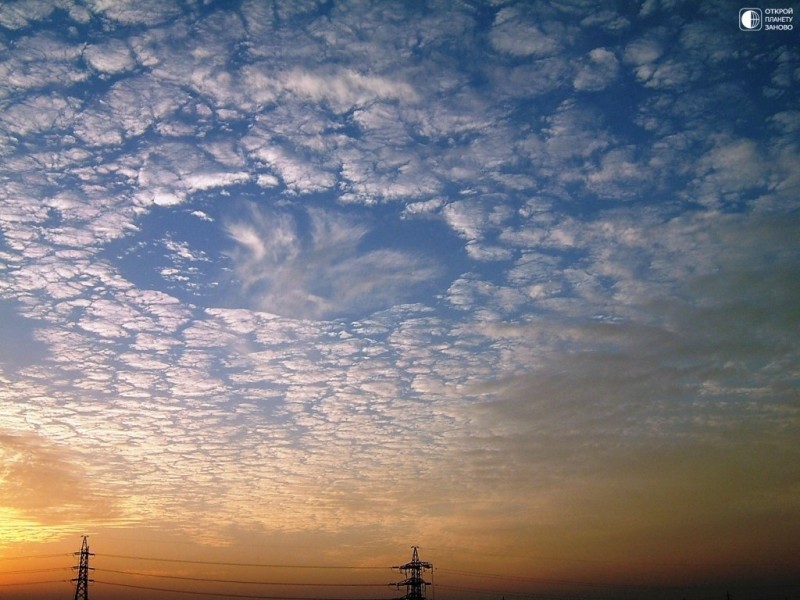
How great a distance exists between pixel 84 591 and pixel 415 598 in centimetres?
5544

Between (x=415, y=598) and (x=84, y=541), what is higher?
(x=84, y=541)

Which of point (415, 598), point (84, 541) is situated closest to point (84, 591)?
point (84, 541)

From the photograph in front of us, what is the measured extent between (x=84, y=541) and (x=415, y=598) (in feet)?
187

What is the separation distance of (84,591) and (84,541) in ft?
26.9

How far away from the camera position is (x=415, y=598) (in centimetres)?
17325

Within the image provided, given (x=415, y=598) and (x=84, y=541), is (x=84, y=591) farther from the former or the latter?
(x=415, y=598)

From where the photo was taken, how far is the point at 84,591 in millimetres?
166000
